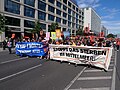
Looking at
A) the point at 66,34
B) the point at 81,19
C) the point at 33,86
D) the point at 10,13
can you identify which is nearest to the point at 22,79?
the point at 33,86

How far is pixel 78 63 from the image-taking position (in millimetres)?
14641

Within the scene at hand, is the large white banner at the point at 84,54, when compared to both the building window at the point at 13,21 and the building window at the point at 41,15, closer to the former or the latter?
the building window at the point at 13,21

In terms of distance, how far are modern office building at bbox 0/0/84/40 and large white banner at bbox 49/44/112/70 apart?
29678 mm

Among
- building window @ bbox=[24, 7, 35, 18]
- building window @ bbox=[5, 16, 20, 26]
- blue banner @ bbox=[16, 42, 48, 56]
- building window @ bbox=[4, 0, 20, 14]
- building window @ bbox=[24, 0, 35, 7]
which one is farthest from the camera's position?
building window @ bbox=[24, 0, 35, 7]

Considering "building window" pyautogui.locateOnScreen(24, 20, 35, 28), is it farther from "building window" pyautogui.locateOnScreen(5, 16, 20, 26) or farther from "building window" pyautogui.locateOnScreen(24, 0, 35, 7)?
"building window" pyautogui.locateOnScreen(24, 0, 35, 7)

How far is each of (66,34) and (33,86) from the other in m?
30.9

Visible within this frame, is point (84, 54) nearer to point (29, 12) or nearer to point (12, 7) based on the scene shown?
point (12, 7)

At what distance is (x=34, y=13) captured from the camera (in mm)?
58625

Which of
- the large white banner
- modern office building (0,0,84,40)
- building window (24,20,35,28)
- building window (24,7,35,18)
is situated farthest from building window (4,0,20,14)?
the large white banner

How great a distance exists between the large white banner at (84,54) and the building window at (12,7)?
31.8m

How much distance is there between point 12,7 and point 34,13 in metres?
11.4

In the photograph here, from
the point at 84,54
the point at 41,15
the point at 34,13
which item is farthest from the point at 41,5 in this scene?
the point at 84,54

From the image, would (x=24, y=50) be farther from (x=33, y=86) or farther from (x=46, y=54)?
(x=33, y=86)

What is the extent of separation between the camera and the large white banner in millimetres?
13211
